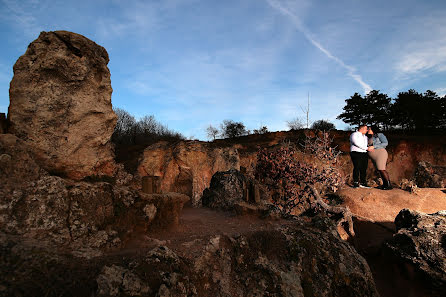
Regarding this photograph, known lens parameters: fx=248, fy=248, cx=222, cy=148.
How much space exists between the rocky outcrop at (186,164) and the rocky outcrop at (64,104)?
687 centimetres

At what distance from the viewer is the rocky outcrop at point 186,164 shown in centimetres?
1125

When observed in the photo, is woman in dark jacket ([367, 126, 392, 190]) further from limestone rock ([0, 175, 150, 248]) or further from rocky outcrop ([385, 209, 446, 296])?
limestone rock ([0, 175, 150, 248])

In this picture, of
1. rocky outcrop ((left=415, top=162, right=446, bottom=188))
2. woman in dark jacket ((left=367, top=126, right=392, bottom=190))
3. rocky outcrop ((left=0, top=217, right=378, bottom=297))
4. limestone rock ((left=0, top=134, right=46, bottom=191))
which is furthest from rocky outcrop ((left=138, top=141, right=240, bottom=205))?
rocky outcrop ((left=415, top=162, right=446, bottom=188))

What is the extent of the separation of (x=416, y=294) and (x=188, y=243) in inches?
216

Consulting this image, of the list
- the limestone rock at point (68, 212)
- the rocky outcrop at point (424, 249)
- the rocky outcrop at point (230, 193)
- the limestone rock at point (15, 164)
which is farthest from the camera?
the rocky outcrop at point (230, 193)

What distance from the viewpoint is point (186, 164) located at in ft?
37.0

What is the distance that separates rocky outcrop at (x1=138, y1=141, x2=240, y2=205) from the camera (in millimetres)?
11250

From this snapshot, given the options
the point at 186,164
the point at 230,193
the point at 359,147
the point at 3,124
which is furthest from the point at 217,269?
the point at 359,147

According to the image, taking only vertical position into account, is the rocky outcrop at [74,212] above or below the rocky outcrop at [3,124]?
below

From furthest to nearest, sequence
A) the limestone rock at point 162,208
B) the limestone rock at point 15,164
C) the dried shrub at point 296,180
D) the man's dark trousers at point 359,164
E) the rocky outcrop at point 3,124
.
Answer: the dried shrub at point 296,180 → the man's dark trousers at point 359,164 → the limestone rock at point 162,208 → the rocky outcrop at point 3,124 → the limestone rock at point 15,164

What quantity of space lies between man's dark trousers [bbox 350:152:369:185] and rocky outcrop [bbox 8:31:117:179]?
8876 millimetres

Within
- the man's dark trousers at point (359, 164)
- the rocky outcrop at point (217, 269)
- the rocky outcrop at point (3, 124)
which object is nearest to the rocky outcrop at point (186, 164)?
the man's dark trousers at point (359, 164)

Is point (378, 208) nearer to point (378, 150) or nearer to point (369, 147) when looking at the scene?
point (378, 150)

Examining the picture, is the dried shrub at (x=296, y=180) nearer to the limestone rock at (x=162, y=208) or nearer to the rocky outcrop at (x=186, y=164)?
Result: the rocky outcrop at (x=186, y=164)
